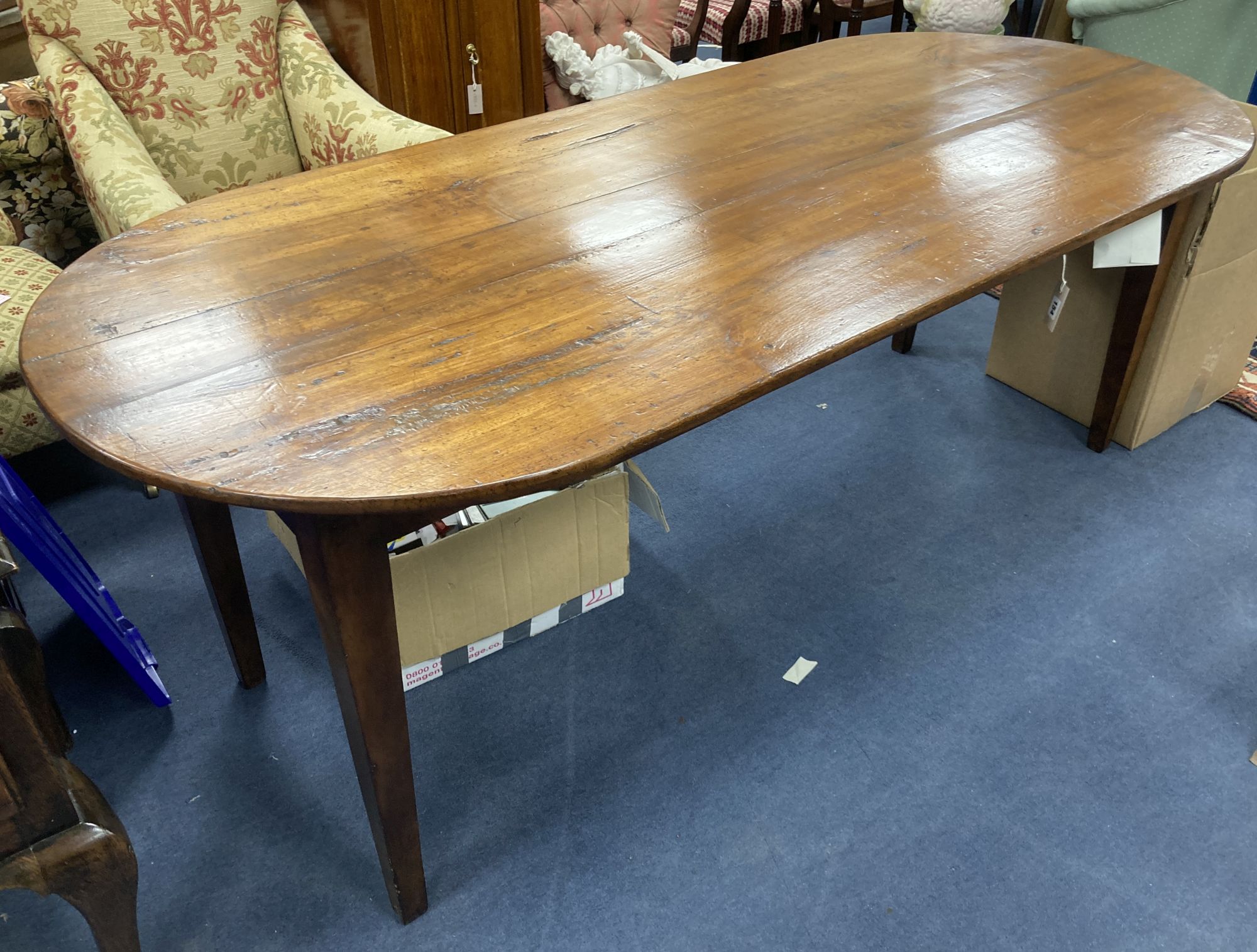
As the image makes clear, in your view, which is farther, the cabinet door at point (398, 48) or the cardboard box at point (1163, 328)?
the cabinet door at point (398, 48)

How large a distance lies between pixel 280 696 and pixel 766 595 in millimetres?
813

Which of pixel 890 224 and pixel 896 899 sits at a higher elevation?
pixel 890 224

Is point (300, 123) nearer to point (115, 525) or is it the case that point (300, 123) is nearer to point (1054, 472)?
point (115, 525)

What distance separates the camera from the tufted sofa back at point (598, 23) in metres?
2.59

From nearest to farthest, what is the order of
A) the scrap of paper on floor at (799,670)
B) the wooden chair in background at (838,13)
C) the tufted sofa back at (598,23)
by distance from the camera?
1. the scrap of paper on floor at (799,670)
2. the tufted sofa back at (598,23)
3. the wooden chair in background at (838,13)

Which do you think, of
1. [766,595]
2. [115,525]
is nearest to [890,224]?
[766,595]

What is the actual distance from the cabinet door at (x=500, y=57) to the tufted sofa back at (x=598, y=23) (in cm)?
9

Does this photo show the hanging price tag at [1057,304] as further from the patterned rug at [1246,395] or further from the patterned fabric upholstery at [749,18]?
the patterned fabric upholstery at [749,18]

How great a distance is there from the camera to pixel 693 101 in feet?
5.53

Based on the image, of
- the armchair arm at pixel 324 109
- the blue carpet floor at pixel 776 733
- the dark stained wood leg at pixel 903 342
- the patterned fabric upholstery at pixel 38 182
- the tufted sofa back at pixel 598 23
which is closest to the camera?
the blue carpet floor at pixel 776 733

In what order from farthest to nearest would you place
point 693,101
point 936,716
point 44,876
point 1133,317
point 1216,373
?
point 1216,373
point 1133,317
point 693,101
point 936,716
point 44,876

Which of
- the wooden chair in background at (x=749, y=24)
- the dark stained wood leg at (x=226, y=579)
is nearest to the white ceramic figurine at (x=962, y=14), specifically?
the wooden chair in background at (x=749, y=24)

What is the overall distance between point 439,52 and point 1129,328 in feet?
5.35

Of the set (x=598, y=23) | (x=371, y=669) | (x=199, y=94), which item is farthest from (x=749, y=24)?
(x=371, y=669)
